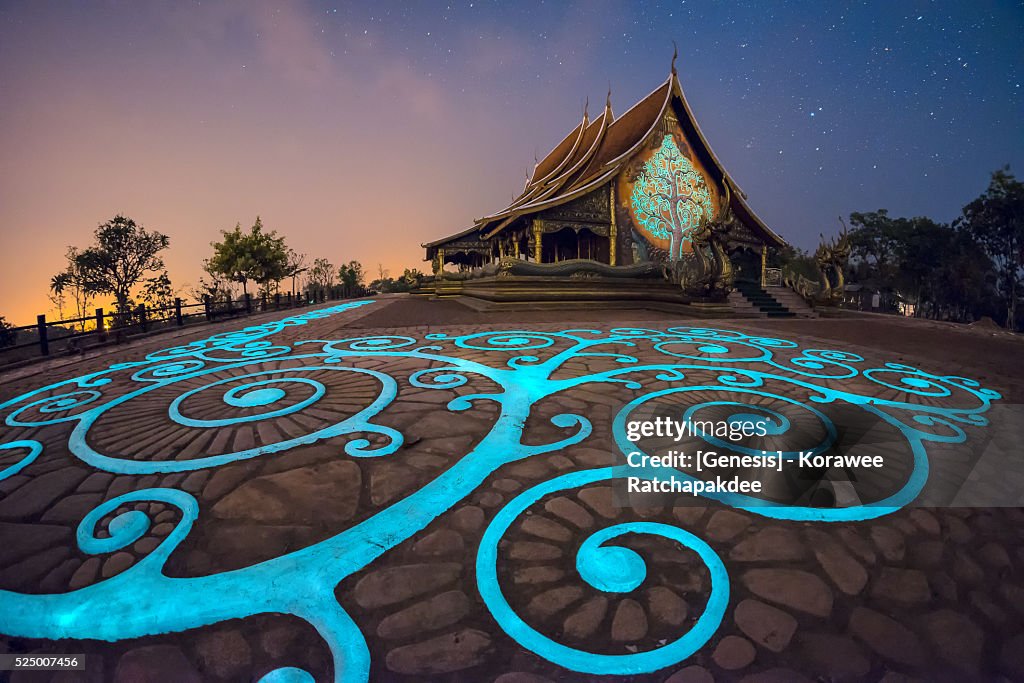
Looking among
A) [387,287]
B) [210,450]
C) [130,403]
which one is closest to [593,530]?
[210,450]

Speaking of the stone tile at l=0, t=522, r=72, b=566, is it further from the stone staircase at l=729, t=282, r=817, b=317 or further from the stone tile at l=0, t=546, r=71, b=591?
the stone staircase at l=729, t=282, r=817, b=317

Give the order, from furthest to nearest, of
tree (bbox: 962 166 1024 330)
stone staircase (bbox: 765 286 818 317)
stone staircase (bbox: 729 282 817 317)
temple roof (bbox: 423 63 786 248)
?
1. tree (bbox: 962 166 1024 330)
2. temple roof (bbox: 423 63 786 248)
3. stone staircase (bbox: 765 286 818 317)
4. stone staircase (bbox: 729 282 817 317)

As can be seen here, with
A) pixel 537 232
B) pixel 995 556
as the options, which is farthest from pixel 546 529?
pixel 537 232

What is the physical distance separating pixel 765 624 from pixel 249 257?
2636cm

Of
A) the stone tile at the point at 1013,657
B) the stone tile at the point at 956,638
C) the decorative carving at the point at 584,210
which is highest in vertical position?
the decorative carving at the point at 584,210

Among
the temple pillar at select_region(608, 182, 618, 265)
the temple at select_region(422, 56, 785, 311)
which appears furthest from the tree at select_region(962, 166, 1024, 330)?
the temple pillar at select_region(608, 182, 618, 265)

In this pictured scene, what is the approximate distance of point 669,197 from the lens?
13.8m

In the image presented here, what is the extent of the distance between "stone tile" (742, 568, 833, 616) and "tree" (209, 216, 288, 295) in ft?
82.1

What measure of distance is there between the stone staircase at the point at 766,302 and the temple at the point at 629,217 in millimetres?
1307

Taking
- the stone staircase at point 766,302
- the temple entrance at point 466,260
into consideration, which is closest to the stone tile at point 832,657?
the stone staircase at point 766,302

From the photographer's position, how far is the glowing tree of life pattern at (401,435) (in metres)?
1.07

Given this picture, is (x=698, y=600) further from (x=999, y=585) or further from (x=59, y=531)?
(x=59, y=531)

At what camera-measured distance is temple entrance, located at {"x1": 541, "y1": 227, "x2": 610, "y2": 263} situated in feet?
46.5

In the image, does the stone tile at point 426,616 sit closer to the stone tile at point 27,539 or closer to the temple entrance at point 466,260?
the stone tile at point 27,539
